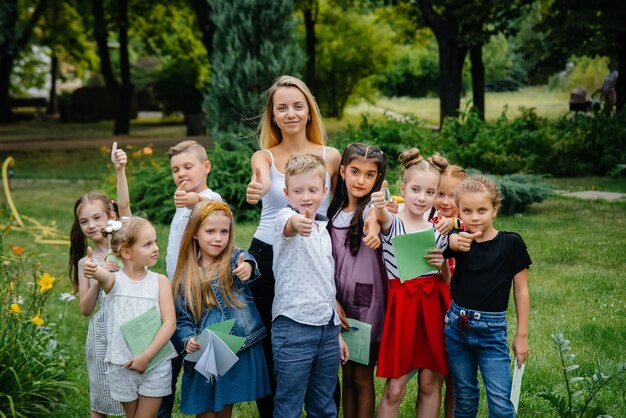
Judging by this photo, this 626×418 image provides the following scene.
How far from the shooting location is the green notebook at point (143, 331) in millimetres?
3492

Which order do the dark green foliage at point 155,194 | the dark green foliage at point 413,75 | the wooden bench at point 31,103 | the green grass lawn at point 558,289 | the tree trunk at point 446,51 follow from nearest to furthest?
the green grass lawn at point 558,289 < the dark green foliage at point 155,194 < the tree trunk at point 446,51 < the wooden bench at point 31,103 < the dark green foliage at point 413,75

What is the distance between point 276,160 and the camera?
3.98 m

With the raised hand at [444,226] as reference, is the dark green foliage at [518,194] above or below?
below

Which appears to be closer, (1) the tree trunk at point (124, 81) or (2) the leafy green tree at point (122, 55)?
(2) the leafy green tree at point (122, 55)

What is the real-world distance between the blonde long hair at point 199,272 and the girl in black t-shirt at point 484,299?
1.04 m

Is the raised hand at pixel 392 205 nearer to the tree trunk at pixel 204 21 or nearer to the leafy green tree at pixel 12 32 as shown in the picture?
the tree trunk at pixel 204 21

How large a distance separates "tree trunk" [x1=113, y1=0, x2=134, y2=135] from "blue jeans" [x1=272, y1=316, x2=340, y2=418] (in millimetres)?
20109

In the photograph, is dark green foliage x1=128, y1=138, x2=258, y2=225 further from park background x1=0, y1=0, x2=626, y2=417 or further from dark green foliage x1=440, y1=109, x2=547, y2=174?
dark green foliage x1=440, y1=109, x2=547, y2=174

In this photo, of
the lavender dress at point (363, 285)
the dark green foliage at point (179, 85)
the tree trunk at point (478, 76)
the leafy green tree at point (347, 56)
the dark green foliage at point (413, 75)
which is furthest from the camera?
the dark green foliage at point (413, 75)

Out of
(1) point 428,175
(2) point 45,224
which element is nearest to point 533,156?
(2) point 45,224

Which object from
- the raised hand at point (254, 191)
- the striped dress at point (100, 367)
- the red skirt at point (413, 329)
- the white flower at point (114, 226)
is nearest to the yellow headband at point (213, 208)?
the raised hand at point (254, 191)

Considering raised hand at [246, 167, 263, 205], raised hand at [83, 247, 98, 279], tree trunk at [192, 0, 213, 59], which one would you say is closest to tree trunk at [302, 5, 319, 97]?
tree trunk at [192, 0, 213, 59]

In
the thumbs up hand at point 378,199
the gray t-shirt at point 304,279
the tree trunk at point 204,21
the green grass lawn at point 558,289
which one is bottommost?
the green grass lawn at point 558,289

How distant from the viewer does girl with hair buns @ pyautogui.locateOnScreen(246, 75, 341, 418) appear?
390 centimetres
